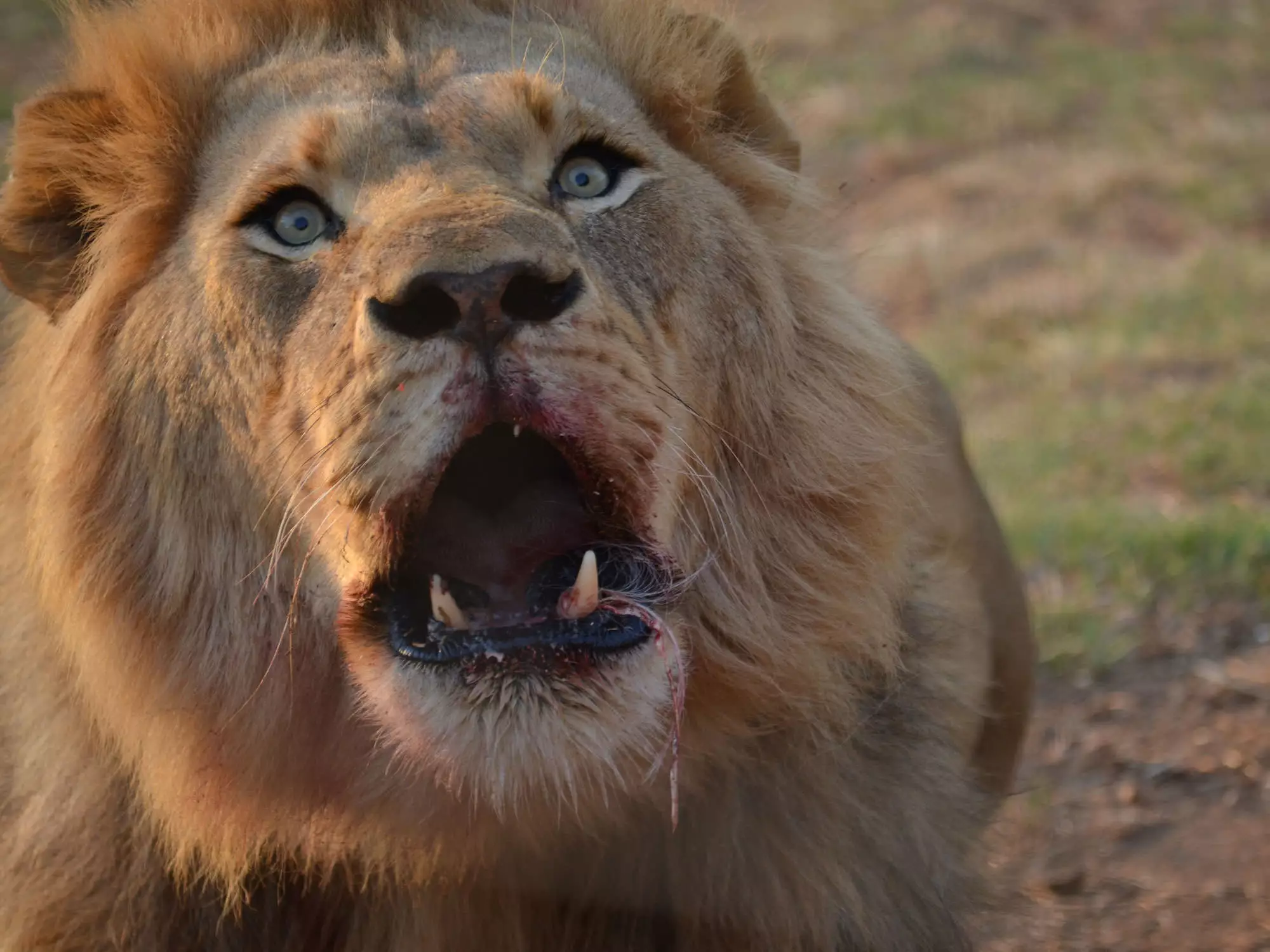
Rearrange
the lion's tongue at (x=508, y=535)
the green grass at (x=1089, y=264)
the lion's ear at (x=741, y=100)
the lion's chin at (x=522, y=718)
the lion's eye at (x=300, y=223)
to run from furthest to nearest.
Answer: the green grass at (x=1089, y=264) < the lion's ear at (x=741, y=100) < the lion's eye at (x=300, y=223) < the lion's tongue at (x=508, y=535) < the lion's chin at (x=522, y=718)

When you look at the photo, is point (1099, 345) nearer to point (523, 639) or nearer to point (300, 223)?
point (300, 223)

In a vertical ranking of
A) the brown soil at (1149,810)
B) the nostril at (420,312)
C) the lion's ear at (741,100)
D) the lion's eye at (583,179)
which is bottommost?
the brown soil at (1149,810)

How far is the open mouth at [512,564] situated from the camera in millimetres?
2668

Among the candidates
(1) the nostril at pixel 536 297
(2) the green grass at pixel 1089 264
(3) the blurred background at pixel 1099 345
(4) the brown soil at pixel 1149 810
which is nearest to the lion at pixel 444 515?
(1) the nostril at pixel 536 297

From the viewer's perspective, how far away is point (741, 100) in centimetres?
350

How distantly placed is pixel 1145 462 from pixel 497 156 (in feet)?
16.3

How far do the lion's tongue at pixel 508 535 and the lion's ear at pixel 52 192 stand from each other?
3.19ft

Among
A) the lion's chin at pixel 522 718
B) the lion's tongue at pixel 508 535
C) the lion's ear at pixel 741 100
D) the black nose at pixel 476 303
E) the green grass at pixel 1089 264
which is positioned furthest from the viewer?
the green grass at pixel 1089 264

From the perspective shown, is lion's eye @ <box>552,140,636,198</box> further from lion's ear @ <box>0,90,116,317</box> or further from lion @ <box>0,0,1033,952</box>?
lion's ear @ <box>0,90,116,317</box>

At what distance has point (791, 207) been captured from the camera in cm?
350

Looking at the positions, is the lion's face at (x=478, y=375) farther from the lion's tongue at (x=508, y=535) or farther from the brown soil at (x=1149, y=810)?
the brown soil at (x=1149, y=810)

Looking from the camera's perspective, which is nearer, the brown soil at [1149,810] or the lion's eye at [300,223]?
the lion's eye at [300,223]

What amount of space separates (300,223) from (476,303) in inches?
24.2

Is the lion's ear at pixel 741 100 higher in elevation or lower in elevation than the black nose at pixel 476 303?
higher
